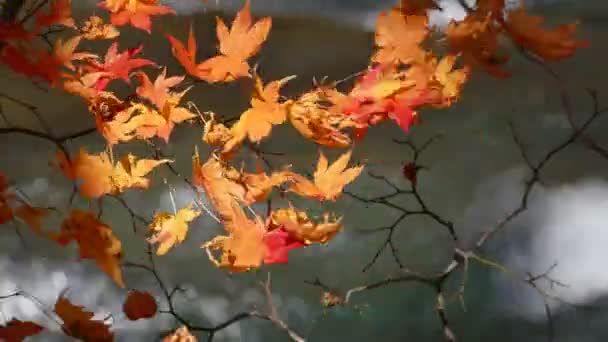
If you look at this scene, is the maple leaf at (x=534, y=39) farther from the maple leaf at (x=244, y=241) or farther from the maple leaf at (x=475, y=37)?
the maple leaf at (x=244, y=241)

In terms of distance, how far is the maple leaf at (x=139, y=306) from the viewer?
46.5 inches

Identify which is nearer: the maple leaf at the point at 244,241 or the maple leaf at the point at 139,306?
the maple leaf at the point at 244,241

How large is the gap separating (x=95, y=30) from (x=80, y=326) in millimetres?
530

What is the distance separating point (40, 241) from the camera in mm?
1369

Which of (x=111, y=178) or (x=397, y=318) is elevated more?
(x=111, y=178)

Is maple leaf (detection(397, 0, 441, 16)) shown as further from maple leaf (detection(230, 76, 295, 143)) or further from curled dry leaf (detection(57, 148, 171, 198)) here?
curled dry leaf (detection(57, 148, 171, 198))

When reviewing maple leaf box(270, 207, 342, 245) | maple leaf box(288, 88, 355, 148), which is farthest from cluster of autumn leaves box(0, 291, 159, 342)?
maple leaf box(288, 88, 355, 148)

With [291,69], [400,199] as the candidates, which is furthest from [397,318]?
[291,69]

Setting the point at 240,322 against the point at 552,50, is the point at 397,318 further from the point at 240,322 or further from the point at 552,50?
the point at 552,50

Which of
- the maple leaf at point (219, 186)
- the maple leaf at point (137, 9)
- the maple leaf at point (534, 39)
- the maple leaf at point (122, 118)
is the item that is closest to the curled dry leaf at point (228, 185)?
the maple leaf at point (219, 186)

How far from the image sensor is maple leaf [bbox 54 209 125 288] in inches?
33.8

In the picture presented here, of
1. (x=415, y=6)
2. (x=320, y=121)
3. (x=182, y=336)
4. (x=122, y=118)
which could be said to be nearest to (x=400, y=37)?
(x=415, y=6)

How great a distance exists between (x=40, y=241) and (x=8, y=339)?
38 centimetres

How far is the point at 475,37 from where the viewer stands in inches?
37.4
